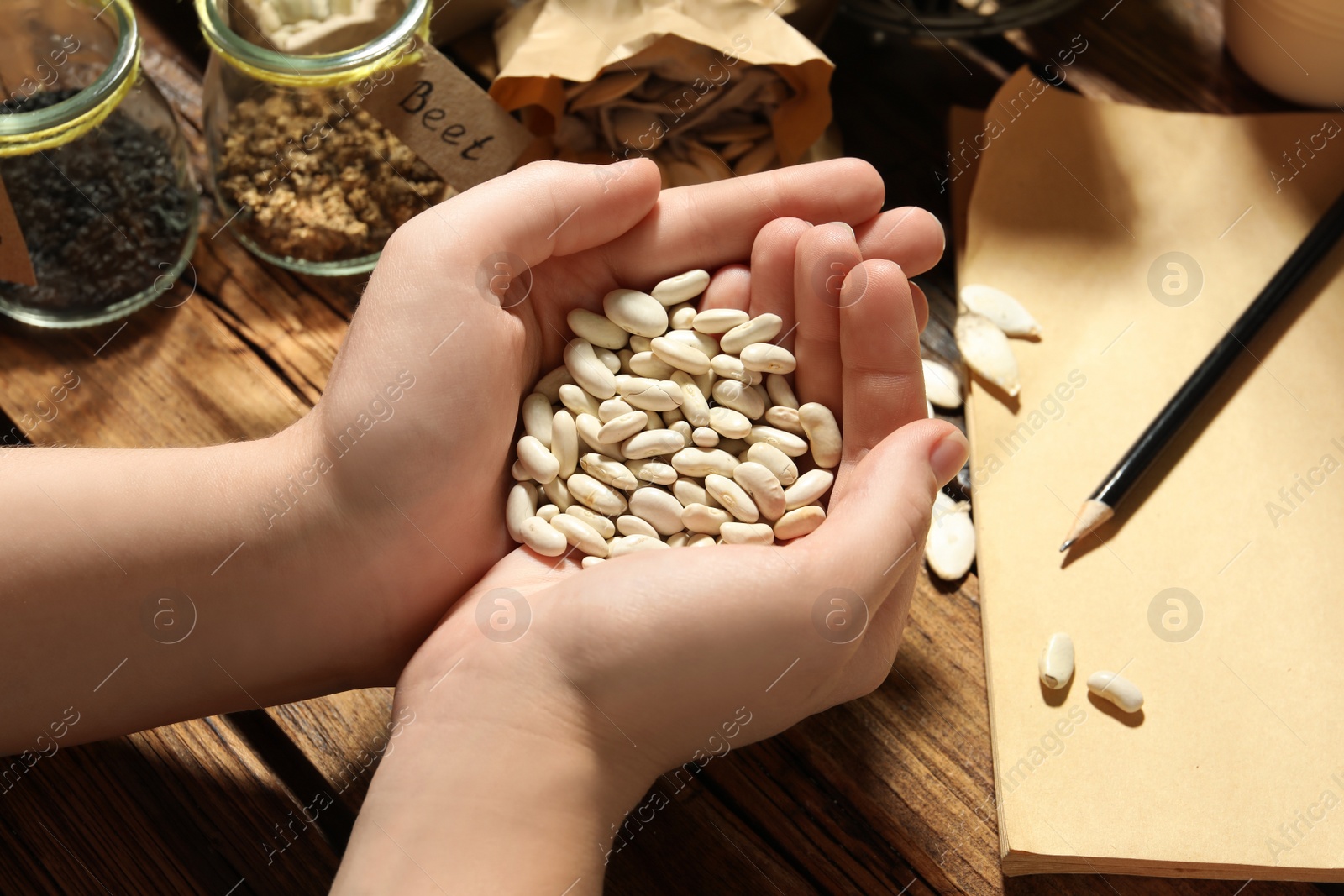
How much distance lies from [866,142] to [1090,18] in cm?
30

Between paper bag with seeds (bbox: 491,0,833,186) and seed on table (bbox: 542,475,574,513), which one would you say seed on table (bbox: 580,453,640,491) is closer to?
seed on table (bbox: 542,475,574,513)

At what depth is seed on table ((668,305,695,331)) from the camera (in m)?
0.75

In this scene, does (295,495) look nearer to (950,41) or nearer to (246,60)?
(246,60)

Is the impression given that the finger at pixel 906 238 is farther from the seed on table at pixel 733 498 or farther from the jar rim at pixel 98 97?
the jar rim at pixel 98 97

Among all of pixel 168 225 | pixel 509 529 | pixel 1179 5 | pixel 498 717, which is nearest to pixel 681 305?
pixel 509 529

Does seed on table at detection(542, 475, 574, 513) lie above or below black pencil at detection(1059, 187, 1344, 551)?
below

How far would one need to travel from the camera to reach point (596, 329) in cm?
74

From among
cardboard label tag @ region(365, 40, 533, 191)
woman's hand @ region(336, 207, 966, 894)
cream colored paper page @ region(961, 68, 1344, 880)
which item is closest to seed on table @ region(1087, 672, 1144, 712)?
cream colored paper page @ region(961, 68, 1344, 880)

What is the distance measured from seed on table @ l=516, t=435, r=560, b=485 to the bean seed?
0.15 meters

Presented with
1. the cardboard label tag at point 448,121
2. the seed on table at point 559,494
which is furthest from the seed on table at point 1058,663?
the cardboard label tag at point 448,121

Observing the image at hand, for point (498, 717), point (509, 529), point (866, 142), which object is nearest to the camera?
point (498, 717)

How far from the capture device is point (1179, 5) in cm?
108

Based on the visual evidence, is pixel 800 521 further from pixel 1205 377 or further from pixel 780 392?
pixel 1205 377

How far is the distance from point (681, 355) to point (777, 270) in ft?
0.30
